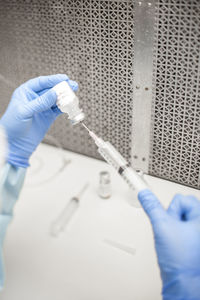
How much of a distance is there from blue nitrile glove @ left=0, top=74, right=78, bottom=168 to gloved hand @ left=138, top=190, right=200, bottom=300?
0.42 meters

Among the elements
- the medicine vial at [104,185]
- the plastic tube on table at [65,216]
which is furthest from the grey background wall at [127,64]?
the plastic tube on table at [65,216]

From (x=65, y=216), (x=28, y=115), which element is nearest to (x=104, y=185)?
(x=65, y=216)

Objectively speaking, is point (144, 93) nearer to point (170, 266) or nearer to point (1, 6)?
point (170, 266)

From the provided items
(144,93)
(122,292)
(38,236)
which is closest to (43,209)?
(38,236)

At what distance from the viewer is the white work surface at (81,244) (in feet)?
2.76

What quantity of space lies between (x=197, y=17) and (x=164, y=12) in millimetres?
85

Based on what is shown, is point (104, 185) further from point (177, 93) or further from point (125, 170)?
point (177, 93)

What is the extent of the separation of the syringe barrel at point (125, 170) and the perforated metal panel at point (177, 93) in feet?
0.48

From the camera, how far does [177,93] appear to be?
2.65 ft

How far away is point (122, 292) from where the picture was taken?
0.83 m

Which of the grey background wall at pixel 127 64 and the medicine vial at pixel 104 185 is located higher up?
the grey background wall at pixel 127 64

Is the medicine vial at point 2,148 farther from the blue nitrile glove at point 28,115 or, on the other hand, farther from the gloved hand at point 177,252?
the gloved hand at point 177,252

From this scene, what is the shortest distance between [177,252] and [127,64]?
1.74 ft

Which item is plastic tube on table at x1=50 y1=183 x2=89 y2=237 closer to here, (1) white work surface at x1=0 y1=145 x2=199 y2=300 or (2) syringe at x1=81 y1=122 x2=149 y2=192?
(1) white work surface at x1=0 y1=145 x2=199 y2=300
